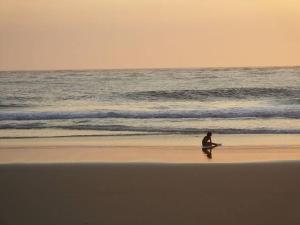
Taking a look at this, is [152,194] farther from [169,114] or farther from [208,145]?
[169,114]

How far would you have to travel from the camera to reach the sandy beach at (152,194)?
238 centimetres

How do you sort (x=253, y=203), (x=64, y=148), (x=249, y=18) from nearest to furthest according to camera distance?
(x=253, y=203) → (x=64, y=148) → (x=249, y=18)

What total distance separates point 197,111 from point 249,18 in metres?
1.05

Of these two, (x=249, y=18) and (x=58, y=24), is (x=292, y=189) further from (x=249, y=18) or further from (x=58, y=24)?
(x=58, y=24)

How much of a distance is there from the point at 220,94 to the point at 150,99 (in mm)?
774

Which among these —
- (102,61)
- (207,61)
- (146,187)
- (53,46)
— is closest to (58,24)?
(53,46)

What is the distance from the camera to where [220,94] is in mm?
5281

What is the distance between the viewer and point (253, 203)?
7.89 ft

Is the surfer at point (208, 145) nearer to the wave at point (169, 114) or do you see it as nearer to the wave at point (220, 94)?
the wave at point (169, 114)

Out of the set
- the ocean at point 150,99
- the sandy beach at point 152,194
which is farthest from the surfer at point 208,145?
the ocean at point 150,99

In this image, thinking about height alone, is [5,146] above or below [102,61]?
below

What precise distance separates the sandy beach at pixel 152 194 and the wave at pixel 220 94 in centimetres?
250

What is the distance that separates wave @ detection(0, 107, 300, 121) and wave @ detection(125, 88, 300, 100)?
0.28 metres

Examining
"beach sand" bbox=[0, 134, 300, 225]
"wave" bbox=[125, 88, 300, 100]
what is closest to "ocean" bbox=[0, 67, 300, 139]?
"wave" bbox=[125, 88, 300, 100]
